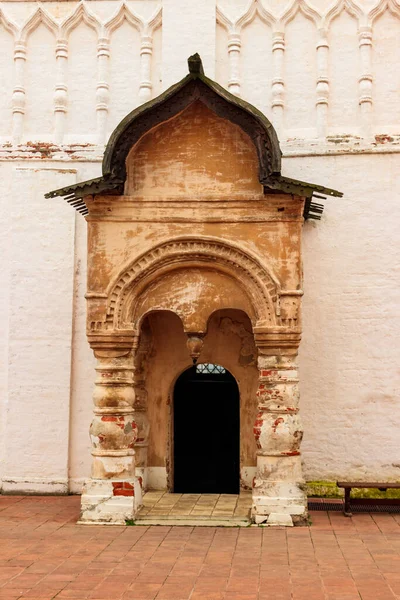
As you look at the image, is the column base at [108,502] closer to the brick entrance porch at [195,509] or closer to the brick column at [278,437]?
the brick entrance porch at [195,509]

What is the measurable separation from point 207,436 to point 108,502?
2.48 meters

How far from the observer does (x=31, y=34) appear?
34.5 ft

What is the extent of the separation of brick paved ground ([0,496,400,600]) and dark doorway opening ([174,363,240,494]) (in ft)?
6.89

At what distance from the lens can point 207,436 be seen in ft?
33.5

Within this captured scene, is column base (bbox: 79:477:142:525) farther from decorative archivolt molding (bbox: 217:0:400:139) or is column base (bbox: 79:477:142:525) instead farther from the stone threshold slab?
decorative archivolt molding (bbox: 217:0:400:139)

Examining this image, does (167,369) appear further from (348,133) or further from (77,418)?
(348,133)

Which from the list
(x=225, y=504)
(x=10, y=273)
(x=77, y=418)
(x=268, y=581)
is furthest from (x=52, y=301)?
(x=268, y=581)

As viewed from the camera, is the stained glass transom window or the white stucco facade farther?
the stained glass transom window

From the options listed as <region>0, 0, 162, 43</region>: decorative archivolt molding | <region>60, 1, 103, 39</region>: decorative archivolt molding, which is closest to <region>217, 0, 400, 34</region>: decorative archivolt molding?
<region>0, 0, 162, 43</region>: decorative archivolt molding

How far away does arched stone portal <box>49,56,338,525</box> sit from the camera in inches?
315

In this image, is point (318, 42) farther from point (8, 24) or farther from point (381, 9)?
point (8, 24)

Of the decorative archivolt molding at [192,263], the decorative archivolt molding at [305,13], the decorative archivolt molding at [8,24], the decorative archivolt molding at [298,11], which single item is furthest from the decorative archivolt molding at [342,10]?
the decorative archivolt molding at [8,24]

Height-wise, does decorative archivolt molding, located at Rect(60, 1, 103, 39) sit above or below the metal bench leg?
above

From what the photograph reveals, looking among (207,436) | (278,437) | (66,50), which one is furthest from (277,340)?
(66,50)
